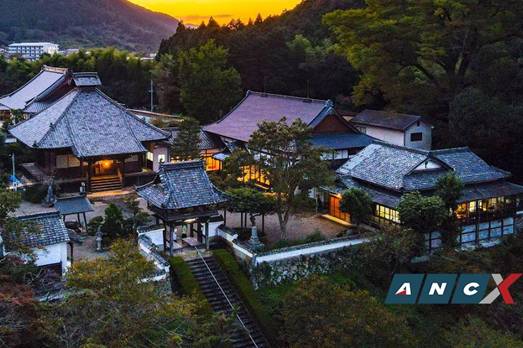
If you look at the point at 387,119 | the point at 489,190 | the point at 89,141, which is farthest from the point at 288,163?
the point at 387,119

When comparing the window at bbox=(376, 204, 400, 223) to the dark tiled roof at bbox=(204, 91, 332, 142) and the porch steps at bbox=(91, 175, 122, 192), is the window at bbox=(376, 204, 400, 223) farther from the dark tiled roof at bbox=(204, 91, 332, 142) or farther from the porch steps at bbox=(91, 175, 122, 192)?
the porch steps at bbox=(91, 175, 122, 192)

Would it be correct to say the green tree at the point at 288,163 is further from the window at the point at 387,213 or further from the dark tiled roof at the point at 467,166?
the dark tiled roof at the point at 467,166

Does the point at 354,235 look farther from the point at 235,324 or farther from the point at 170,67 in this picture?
the point at 170,67

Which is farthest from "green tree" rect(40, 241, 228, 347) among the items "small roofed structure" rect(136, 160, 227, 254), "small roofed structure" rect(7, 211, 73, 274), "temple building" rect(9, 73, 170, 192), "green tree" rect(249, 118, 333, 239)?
"temple building" rect(9, 73, 170, 192)

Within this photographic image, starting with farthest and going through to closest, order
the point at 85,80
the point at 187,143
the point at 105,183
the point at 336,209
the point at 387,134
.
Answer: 1. the point at 387,134
2. the point at 85,80
3. the point at 187,143
4. the point at 105,183
5. the point at 336,209

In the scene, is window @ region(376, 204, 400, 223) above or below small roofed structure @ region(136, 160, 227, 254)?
below

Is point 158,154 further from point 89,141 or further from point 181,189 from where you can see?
point 181,189

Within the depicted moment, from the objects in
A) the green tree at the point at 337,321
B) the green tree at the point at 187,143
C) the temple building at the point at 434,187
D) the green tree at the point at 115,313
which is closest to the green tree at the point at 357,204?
the temple building at the point at 434,187
